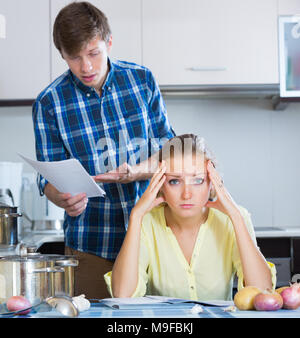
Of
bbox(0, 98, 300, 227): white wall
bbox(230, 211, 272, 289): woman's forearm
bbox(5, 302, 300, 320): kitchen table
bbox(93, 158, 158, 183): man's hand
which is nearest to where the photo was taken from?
bbox(5, 302, 300, 320): kitchen table

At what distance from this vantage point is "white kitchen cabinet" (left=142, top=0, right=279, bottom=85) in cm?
259

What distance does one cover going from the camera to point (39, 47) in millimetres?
2615

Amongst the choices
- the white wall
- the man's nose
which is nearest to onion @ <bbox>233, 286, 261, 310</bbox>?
the man's nose

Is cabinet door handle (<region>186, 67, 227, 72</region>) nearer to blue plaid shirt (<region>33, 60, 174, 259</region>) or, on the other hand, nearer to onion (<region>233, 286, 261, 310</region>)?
blue plaid shirt (<region>33, 60, 174, 259</region>)

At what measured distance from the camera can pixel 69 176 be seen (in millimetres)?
1488

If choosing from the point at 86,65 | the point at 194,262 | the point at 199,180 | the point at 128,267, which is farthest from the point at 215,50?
the point at 128,267

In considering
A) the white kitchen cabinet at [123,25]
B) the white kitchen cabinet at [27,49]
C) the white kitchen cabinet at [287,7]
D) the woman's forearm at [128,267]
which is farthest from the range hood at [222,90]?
the woman's forearm at [128,267]

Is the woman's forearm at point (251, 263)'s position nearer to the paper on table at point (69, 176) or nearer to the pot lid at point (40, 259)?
the paper on table at point (69, 176)

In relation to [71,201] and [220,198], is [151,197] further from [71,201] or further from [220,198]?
[71,201]

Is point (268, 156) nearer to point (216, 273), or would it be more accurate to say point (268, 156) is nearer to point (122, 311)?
point (216, 273)

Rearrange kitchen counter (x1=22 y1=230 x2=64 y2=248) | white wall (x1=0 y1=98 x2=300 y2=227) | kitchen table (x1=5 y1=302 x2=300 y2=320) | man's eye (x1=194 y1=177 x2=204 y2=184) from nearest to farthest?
kitchen table (x1=5 y1=302 x2=300 y2=320), man's eye (x1=194 y1=177 x2=204 y2=184), kitchen counter (x1=22 y1=230 x2=64 y2=248), white wall (x1=0 y1=98 x2=300 y2=227)

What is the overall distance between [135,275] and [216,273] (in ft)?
0.80

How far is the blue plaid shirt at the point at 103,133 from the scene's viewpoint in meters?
1.77

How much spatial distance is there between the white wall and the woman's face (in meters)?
1.36
